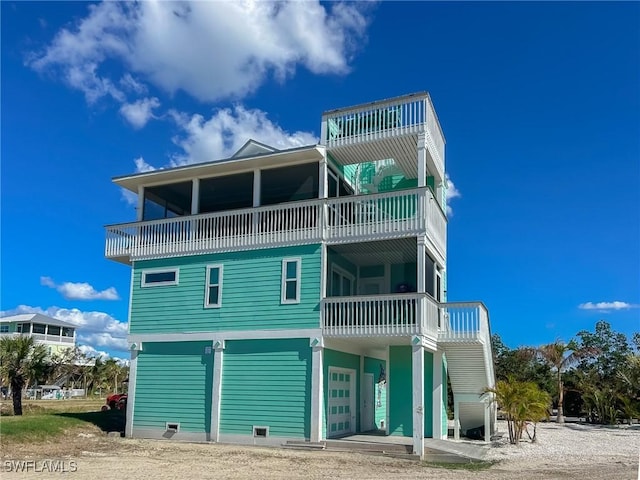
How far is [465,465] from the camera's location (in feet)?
46.2

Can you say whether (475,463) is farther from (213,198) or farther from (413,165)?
(213,198)

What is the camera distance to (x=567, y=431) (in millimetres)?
24516

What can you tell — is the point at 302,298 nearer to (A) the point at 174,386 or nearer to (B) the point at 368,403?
(A) the point at 174,386

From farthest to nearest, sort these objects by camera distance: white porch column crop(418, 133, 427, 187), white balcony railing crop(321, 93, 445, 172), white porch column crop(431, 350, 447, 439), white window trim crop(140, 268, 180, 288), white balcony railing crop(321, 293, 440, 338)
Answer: white window trim crop(140, 268, 180, 288) → white porch column crop(431, 350, 447, 439) → white balcony railing crop(321, 93, 445, 172) → white porch column crop(418, 133, 427, 187) → white balcony railing crop(321, 293, 440, 338)

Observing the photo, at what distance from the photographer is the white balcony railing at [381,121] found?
16.7 m

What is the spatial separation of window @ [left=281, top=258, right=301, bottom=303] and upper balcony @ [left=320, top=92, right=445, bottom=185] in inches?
136

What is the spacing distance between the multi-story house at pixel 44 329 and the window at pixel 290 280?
58355mm

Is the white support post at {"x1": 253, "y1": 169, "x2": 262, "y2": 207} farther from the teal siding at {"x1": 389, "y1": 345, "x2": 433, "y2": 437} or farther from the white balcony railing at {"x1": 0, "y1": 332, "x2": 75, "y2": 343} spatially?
the white balcony railing at {"x1": 0, "y1": 332, "x2": 75, "y2": 343}

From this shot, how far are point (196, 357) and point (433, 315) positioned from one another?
716cm

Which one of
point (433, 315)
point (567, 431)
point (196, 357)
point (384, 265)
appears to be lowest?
point (567, 431)

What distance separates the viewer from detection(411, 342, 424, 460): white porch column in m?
14.8

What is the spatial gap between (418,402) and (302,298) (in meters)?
4.27

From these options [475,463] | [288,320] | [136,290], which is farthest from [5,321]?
[475,463]

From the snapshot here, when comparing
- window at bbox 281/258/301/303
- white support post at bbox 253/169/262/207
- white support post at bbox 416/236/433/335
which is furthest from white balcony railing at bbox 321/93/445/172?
window at bbox 281/258/301/303
